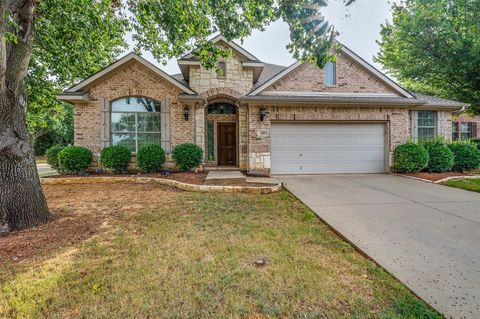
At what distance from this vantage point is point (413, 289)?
8.02ft

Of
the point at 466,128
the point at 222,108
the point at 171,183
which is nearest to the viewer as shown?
the point at 171,183

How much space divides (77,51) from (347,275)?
1171cm

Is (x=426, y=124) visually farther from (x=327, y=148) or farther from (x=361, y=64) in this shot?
(x=327, y=148)

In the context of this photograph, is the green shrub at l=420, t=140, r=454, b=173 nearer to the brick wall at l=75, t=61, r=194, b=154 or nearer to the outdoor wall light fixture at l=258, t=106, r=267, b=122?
the outdoor wall light fixture at l=258, t=106, r=267, b=122

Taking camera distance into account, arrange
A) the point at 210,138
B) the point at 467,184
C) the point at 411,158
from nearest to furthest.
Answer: the point at 467,184
the point at 411,158
the point at 210,138

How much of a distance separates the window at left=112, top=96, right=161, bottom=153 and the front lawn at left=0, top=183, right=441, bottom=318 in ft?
18.8

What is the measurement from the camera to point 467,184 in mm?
7719

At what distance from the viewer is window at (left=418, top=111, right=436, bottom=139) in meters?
11.1

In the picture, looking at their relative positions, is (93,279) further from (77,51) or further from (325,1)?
(77,51)

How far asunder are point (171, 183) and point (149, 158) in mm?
2010

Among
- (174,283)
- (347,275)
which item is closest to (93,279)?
(174,283)

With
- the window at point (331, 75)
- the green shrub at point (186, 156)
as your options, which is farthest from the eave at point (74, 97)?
the window at point (331, 75)

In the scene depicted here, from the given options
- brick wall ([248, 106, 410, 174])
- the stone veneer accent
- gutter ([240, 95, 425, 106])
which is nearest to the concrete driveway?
brick wall ([248, 106, 410, 174])

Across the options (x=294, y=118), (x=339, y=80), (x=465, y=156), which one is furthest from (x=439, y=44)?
(x=294, y=118)
